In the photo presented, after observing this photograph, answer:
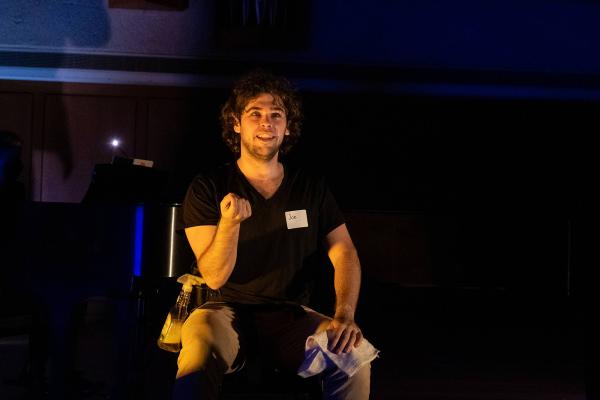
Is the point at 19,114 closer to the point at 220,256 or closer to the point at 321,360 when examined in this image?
the point at 220,256

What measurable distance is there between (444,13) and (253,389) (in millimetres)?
4028

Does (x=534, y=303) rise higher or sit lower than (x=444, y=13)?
lower

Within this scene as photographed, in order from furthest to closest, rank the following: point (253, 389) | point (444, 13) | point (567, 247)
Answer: point (444, 13) → point (567, 247) → point (253, 389)

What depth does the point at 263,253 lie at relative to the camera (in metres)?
1.95

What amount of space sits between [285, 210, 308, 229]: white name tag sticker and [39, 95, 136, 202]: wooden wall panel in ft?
10.3

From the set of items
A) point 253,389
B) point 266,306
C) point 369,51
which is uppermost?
point 369,51

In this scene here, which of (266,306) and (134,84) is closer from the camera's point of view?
(266,306)

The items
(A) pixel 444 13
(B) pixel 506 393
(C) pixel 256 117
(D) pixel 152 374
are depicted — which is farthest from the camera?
(A) pixel 444 13

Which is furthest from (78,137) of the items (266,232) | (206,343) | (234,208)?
(206,343)

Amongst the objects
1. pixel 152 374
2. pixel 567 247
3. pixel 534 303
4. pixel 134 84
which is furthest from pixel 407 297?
pixel 134 84

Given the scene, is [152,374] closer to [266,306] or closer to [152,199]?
[152,199]

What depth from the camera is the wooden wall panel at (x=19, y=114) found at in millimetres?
4703

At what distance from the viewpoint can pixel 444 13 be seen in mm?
4863

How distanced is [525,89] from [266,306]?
380 cm
